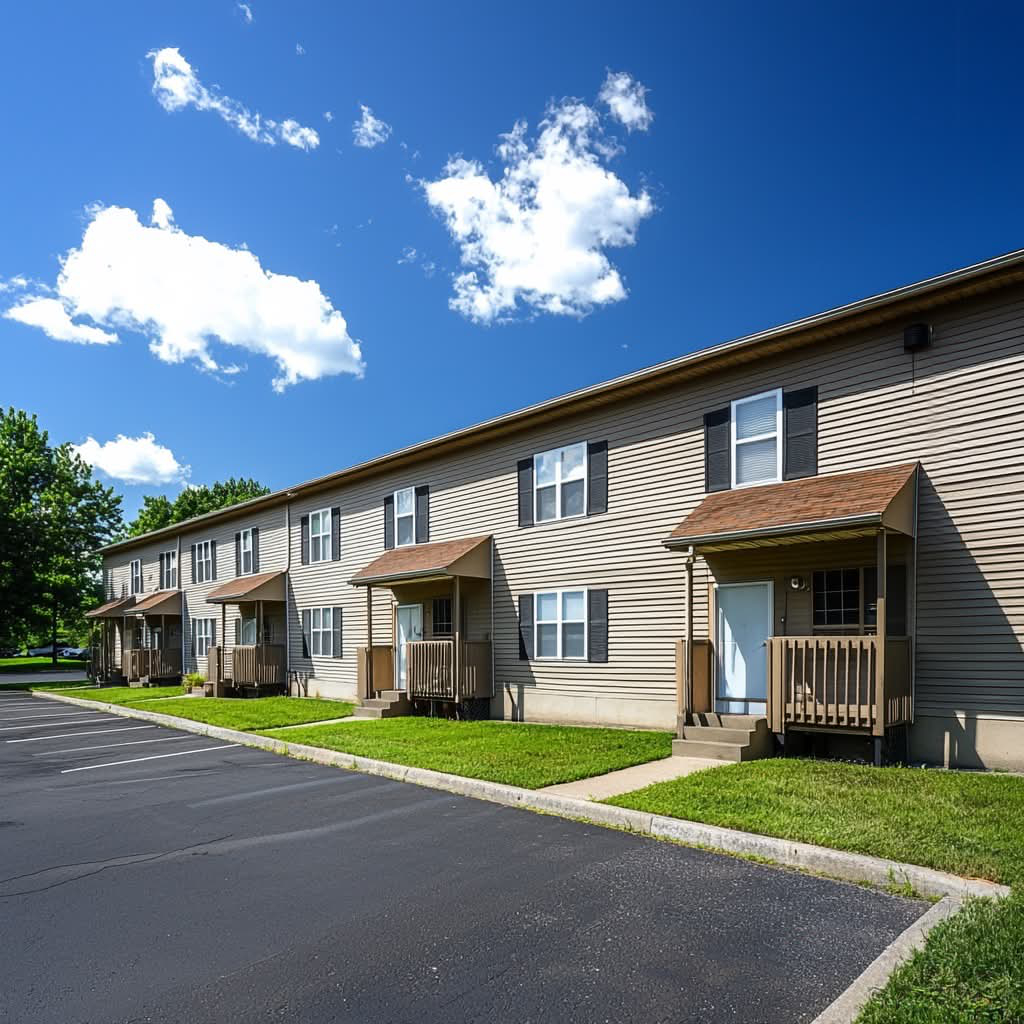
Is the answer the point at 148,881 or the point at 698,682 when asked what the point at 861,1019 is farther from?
the point at 698,682

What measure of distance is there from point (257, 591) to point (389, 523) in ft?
20.5

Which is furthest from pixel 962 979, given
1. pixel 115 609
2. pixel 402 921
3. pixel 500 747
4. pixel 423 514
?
pixel 115 609

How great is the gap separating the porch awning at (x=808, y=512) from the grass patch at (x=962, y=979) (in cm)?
538

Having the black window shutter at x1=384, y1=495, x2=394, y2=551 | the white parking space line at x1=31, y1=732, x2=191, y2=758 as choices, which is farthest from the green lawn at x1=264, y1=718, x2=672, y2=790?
the black window shutter at x1=384, y1=495, x2=394, y2=551

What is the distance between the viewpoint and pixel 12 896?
563 centimetres

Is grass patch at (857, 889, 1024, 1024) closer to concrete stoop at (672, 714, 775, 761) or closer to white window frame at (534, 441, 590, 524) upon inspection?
concrete stoop at (672, 714, 775, 761)

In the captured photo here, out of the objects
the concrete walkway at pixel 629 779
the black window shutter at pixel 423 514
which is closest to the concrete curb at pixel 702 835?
the concrete walkway at pixel 629 779

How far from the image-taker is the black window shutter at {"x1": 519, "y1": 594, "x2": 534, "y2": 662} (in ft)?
49.9

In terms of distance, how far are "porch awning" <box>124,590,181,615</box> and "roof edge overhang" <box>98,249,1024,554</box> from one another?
1653 cm

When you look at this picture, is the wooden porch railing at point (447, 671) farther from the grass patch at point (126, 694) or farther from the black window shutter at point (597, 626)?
the grass patch at point (126, 694)

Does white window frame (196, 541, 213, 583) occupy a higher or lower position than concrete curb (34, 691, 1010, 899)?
higher

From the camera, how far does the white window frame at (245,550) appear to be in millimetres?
26188

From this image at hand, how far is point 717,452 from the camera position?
40.4ft

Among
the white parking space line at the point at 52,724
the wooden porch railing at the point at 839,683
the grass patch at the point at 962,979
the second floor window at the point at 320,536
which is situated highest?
the second floor window at the point at 320,536
